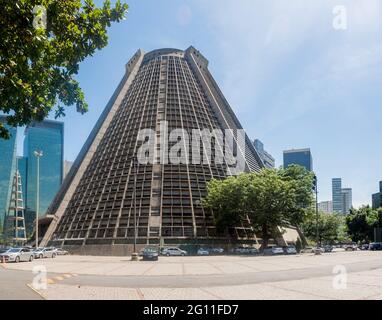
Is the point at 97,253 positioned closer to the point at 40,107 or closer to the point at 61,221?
the point at 61,221

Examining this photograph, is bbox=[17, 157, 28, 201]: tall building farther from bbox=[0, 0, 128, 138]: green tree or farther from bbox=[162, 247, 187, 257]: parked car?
bbox=[0, 0, 128, 138]: green tree

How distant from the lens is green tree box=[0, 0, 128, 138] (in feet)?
29.9

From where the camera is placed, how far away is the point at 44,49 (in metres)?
9.64

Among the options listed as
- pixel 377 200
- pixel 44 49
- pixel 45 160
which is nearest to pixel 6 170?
pixel 45 160

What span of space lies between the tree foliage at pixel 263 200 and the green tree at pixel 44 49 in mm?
42568

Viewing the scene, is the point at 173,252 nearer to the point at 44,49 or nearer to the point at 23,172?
the point at 44,49

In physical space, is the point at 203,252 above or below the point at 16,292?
below

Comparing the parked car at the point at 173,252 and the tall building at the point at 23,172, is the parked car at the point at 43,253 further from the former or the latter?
the tall building at the point at 23,172

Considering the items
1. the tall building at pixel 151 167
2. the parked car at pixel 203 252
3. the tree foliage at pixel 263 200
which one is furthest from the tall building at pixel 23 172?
the parked car at pixel 203 252

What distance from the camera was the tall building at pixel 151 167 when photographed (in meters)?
57.2

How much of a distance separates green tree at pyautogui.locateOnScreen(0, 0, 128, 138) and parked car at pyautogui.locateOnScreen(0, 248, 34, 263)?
26.5m

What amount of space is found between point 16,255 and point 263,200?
30399mm

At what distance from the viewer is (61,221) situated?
222 feet
